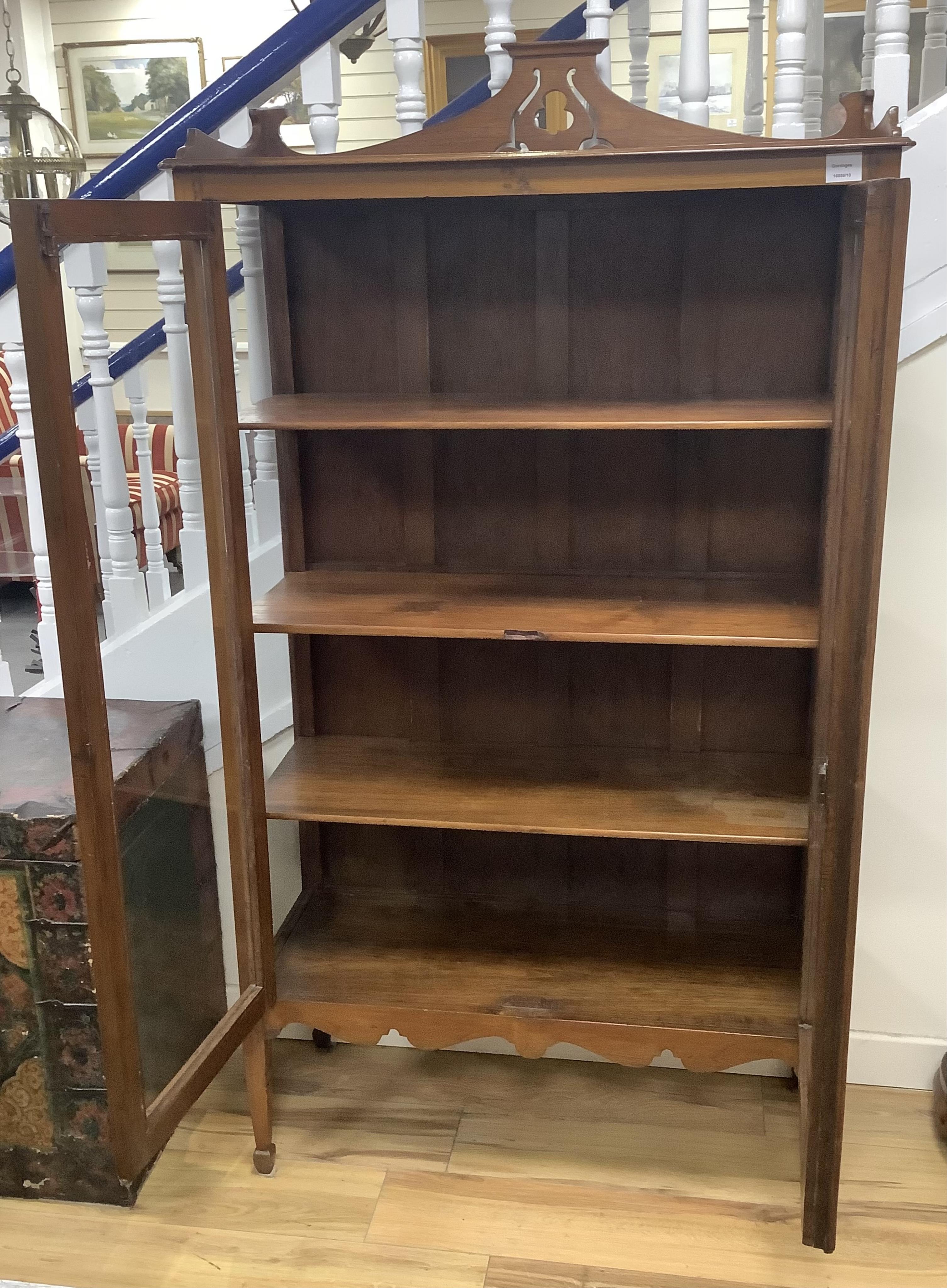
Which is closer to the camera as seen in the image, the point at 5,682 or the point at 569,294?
the point at 569,294

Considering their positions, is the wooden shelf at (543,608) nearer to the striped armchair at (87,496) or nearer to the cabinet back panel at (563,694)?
the cabinet back panel at (563,694)

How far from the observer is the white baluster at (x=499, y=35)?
1700mm

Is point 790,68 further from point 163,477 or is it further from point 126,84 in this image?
point 126,84

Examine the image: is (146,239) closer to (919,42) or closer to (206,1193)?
(206,1193)

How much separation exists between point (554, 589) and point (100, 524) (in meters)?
0.92

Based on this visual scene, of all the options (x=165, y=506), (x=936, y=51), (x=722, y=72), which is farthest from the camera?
(x=722, y=72)

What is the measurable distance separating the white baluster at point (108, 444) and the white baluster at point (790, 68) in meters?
1.08

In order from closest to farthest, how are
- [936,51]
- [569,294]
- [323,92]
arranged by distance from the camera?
1. [323,92]
2. [569,294]
3. [936,51]

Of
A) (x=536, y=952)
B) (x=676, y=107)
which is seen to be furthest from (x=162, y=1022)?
(x=676, y=107)

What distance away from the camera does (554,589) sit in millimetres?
1951

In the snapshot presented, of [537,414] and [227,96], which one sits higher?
[227,96]

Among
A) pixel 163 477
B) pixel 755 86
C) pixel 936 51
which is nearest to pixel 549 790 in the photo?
pixel 755 86

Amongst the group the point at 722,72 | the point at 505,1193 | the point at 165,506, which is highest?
the point at 722,72

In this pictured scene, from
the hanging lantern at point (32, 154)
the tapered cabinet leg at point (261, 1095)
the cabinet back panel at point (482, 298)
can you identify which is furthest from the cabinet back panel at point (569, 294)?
the hanging lantern at point (32, 154)
